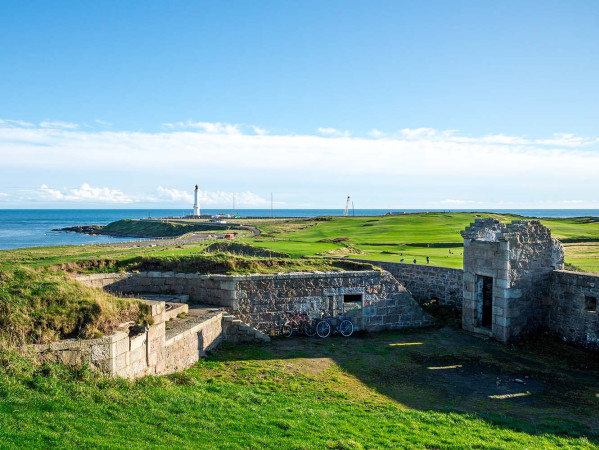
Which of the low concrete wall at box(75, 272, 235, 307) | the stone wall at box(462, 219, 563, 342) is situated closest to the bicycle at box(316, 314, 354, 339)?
the low concrete wall at box(75, 272, 235, 307)

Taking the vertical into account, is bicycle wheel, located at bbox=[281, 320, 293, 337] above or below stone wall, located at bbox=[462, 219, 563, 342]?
below

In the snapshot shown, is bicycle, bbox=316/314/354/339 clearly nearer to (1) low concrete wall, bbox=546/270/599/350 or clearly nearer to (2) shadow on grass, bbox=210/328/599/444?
(2) shadow on grass, bbox=210/328/599/444

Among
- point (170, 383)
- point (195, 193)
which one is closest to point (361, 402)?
point (170, 383)

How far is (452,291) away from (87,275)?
14979mm

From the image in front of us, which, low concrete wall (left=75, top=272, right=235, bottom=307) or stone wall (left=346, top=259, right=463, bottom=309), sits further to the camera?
stone wall (left=346, top=259, right=463, bottom=309)

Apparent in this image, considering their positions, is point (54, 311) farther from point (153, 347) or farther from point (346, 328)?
point (346, 328)

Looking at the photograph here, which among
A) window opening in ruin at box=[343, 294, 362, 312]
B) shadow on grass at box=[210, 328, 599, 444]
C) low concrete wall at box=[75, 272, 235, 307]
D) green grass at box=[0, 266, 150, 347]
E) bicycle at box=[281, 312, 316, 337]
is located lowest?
shadow on grass at box=[210, 328, 599, 444]

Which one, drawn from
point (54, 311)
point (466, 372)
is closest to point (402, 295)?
point (466, 372)

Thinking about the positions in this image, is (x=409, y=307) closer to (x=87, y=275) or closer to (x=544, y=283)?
(x=544, y=283)

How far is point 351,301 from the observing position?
1859 cm

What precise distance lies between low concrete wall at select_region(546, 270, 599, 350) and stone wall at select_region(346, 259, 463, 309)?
3.66 meters

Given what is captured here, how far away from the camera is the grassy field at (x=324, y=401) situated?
7.32 meters

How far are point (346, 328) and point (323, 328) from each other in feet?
3.23

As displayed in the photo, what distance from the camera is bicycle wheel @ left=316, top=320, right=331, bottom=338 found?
1767 cm
